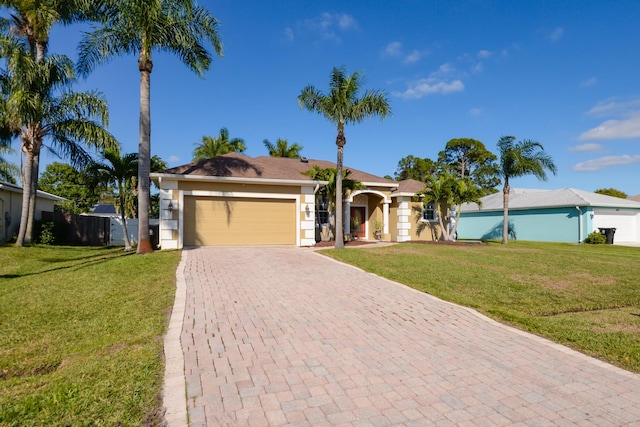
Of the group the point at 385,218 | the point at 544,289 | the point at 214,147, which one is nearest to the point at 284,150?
the point at 214,147

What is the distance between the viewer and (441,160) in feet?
158

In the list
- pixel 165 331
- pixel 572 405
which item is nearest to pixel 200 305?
pixel 165 331

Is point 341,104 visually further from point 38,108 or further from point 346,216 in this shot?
point 38,108

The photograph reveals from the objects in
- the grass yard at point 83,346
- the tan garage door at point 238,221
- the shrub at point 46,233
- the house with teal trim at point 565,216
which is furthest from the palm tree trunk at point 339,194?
the shrub at point 46,233

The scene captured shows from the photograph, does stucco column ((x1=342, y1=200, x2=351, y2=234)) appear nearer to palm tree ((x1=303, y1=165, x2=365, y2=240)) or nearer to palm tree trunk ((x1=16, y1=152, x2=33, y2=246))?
palm tree ((x1=303, y1=165, x2=365, y2=240))

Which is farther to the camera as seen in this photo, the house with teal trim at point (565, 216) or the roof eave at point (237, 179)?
the house with teal trim at point (565, 216)

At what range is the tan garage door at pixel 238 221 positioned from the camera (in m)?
15.1

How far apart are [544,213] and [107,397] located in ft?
95.2

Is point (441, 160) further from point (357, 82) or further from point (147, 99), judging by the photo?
point (147, 99)

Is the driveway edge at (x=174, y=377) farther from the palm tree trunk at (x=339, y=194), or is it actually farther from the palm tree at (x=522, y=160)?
the palm tree at (x=522, y=160)

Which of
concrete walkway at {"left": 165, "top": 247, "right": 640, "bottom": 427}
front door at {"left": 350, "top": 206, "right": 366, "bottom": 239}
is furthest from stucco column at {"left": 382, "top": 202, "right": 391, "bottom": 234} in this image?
concrete walkway at {"left": 165, "top": 247, "right": 640, "bottom": 427}

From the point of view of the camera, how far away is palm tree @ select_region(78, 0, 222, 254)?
1269 cm

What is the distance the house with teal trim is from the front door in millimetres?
7342

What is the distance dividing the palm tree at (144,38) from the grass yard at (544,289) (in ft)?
25.7
